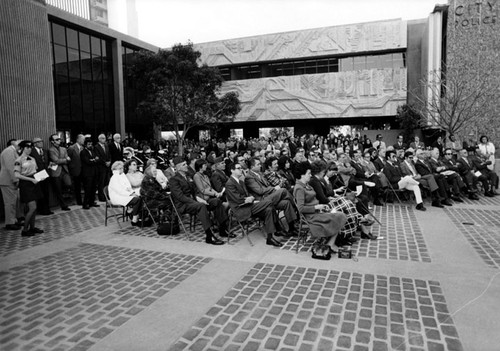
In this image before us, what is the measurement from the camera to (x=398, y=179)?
9.36 metres

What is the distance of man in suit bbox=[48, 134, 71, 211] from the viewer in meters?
9.27

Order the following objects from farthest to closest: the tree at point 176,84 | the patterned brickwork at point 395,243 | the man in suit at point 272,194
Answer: the tree at point 176,84, the man in suit at point 272,194, the patterned brickwork at point 395,243

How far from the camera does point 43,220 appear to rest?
8.39 m

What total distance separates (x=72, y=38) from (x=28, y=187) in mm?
17879

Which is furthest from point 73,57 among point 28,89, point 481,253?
point 481,253

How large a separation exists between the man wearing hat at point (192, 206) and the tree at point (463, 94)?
1495cm

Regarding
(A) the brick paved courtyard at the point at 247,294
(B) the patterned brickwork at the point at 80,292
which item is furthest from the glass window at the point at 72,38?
(B) the patterned brickwork at the point at 80,292

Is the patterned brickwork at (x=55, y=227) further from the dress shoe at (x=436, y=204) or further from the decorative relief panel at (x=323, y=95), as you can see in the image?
the decorative relief panel at (x=323, y=95)

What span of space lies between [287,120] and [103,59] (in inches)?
638

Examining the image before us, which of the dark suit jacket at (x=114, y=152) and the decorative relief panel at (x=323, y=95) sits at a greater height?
the decorative relief panel at (x=323, y=95)

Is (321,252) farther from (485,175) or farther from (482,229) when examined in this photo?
(485,175)

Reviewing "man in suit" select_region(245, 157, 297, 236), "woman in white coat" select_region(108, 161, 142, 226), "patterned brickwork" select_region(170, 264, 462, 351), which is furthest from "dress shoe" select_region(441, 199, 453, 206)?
"woman in white coat" select_region(108, 161, 142, 226)

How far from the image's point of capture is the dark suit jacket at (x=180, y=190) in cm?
657

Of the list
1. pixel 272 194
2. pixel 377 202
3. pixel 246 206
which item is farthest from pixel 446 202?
pixel 246 206
